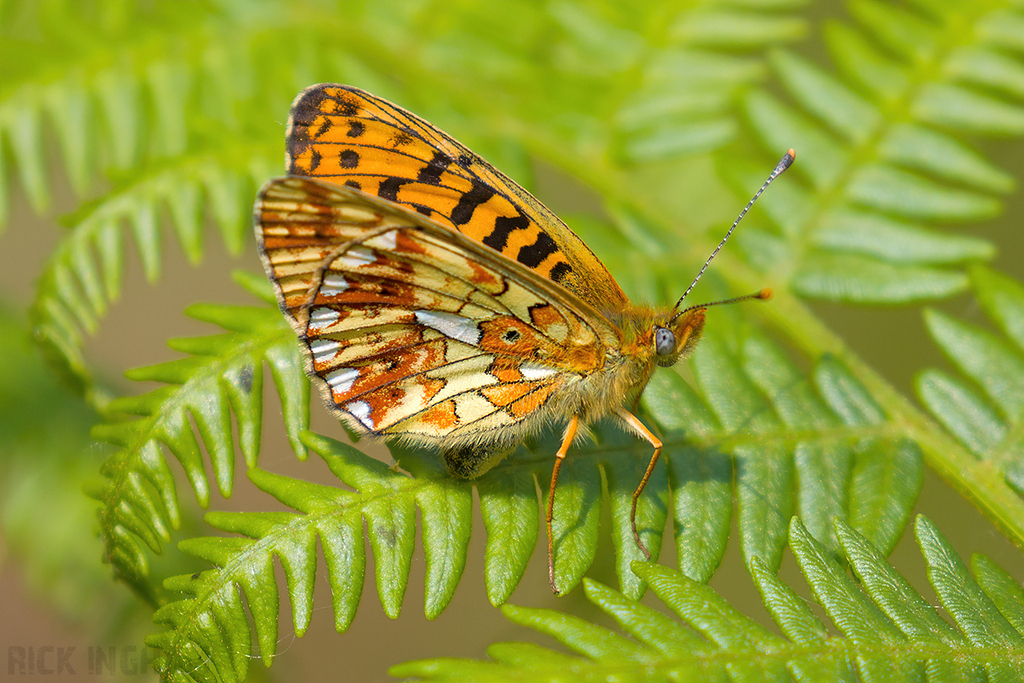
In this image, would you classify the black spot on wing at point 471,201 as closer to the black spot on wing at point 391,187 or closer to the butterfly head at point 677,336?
the black spot on wing at point 391,187

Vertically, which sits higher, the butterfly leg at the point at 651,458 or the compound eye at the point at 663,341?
the compound eye at the point at 663,341

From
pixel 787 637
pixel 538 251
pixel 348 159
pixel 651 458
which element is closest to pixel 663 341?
pixel 651 458

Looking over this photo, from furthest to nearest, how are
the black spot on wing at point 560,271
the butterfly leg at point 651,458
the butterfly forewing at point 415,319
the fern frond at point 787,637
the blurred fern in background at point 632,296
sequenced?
the black spot on wing at point 560,271, the butterfly leg at point 651,458, the butterfly forewing at point 415,319, the blurred fern in background at point 632,296, the fern frond at point 787,637

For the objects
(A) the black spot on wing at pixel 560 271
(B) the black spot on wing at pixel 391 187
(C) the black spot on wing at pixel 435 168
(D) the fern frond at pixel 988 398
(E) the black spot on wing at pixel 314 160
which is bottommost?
(E) the black spot on wing at pixel 314 160

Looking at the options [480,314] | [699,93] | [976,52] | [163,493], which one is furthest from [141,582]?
[976,52]

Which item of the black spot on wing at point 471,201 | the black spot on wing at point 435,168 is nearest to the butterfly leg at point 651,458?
the black spot on wing at point 471,201

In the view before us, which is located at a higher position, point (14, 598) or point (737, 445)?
point (737, 445)

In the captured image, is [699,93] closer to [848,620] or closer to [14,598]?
[848,620]
